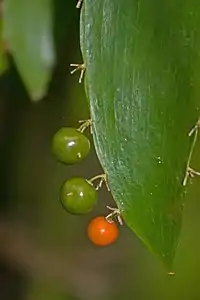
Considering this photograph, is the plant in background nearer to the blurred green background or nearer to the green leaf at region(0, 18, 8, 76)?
the green leaf at region(0, 18, 8, 76)

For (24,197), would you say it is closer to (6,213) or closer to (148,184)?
(6,213)

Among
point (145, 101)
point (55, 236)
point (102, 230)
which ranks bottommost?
point (55, 236)

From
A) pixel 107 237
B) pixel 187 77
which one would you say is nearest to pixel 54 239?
pixel 107 237

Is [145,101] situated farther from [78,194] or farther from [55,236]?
[55,236]

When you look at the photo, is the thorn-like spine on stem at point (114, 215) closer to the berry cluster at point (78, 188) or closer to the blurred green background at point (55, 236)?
the berry cluster at point (78, 188)

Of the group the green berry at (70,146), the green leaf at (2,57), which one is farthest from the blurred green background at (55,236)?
the green berry at (70,146)

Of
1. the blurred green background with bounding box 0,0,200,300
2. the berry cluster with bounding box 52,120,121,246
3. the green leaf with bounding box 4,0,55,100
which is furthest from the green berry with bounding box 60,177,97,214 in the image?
the blurred green background with bounding box 0,0,200,300

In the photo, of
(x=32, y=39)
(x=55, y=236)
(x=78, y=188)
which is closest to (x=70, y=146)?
(x=78, y=188)
